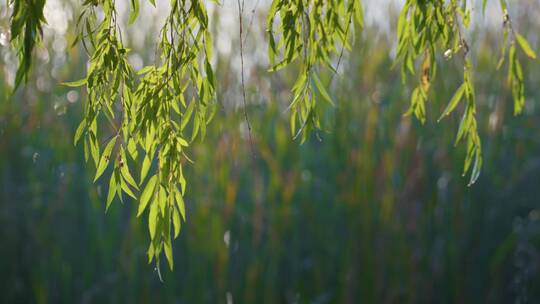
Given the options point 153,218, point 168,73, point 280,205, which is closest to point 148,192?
point 153,218

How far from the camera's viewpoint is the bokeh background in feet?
9.73

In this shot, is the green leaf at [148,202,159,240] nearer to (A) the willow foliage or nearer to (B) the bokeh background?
(A) the willow foliage

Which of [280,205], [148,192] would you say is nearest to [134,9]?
[148,192]

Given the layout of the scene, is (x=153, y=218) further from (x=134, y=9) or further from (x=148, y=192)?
(x=134, y=9)

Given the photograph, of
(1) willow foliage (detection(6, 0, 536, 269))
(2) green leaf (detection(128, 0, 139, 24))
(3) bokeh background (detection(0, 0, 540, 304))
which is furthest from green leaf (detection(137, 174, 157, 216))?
(3) bokeh background (detection(0, 0, 540, 304))

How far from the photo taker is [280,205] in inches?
118

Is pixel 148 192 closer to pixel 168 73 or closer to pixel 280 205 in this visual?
pixel 168 73

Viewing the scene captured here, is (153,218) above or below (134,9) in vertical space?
below

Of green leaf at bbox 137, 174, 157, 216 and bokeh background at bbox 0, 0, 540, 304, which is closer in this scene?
green leaf at bbox 137, 174, 157, 216

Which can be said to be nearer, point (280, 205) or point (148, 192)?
point (148, 192)

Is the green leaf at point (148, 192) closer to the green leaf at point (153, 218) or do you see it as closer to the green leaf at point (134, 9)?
the green leaf at point (153, 218)

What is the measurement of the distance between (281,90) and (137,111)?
1.97m

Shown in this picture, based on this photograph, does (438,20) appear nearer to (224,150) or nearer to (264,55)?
(224,150)

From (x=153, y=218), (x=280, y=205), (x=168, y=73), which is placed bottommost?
(x=280, y=205)
